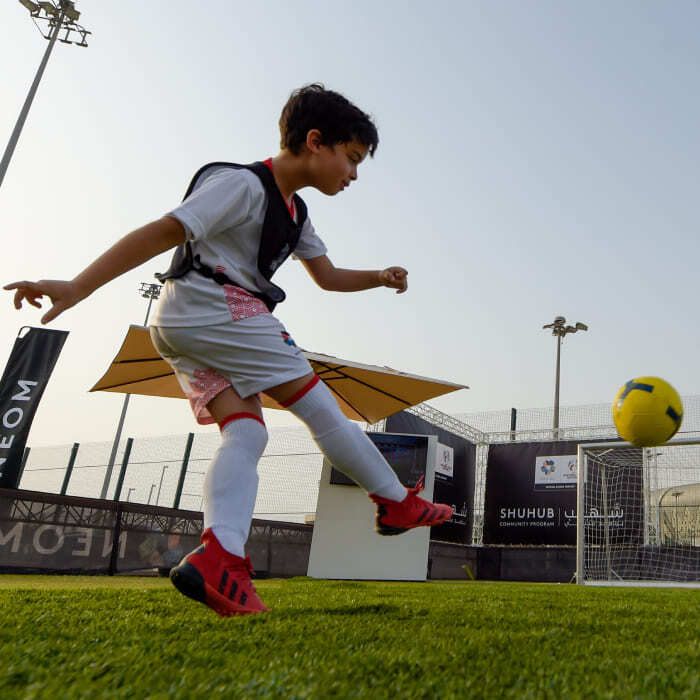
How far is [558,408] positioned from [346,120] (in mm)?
14967

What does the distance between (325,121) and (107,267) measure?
0.85 m

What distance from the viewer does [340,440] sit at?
6.36ft

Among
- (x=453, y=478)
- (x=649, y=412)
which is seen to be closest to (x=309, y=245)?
(x=649, y=412)

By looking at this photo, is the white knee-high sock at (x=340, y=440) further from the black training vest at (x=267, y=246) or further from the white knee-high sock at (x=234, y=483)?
the black training vest at (x=267, y=246)

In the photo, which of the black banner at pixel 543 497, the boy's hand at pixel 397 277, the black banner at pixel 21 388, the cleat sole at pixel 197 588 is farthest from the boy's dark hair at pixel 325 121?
the black banner at pixel 543 497

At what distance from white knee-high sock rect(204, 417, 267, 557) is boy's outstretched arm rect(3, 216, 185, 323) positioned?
1.75 ft

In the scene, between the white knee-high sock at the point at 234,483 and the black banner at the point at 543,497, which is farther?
the black banner at the point at 543,497

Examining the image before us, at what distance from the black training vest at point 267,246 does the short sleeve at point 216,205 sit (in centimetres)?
7

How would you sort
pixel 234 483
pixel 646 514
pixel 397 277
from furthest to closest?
pixel 646 514
pixel 397 277
pixel 234 483

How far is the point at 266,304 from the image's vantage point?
6.49 feet

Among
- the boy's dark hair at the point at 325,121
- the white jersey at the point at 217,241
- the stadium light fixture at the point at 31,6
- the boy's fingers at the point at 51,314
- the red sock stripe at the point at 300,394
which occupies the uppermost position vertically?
the stadium light fixture at the point at 31,6

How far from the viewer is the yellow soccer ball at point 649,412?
19.8 ft

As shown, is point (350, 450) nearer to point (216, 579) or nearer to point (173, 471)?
point (216, 579)

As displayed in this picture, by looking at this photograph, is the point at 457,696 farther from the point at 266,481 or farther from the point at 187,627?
the point at 266,481
